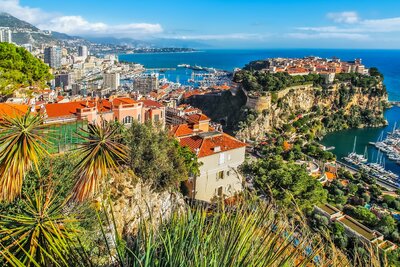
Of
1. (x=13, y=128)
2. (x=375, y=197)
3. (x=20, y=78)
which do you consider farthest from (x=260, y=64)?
(x=13, y=128)

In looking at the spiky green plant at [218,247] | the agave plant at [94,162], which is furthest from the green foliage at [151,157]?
the spiky green plant at [218,247]

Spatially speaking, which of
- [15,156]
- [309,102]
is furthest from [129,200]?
[309,102]

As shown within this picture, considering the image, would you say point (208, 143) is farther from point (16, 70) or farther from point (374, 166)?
point (374, 166)

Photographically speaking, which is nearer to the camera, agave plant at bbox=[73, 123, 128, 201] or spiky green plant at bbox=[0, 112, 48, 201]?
spiky green plant at bbox=[0, 112, 48, 201]

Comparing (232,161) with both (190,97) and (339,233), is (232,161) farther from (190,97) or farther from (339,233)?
(190,97)

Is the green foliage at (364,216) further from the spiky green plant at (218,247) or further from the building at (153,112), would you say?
the spiky green plant at (218,247)

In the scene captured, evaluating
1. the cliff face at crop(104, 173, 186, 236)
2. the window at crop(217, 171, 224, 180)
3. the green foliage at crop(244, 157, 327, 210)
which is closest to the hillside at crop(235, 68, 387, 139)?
the window at crop(217, 171, 224, 180)

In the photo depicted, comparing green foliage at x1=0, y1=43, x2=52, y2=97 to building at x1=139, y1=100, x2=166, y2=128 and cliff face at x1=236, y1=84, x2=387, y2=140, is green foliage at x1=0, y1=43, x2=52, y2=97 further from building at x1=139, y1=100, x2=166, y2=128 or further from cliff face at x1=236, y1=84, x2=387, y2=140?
cliff face at x1=236, y1=84, x2=387, y2=140

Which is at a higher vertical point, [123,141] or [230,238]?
[230,238]
